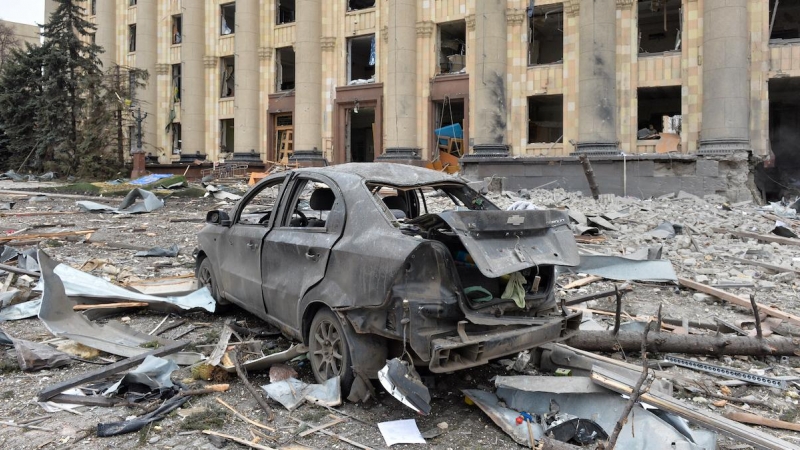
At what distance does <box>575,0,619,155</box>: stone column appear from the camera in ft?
65.1

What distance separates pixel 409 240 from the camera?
3613mm

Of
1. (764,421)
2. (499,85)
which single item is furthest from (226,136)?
(764,421)

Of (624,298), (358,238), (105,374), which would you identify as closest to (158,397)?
(105,374)

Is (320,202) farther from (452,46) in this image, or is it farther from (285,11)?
(285,11)

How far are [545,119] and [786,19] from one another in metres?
10.0

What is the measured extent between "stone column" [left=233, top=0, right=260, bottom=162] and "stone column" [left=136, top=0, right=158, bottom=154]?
8.02 meters

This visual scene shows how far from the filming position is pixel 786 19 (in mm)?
22109

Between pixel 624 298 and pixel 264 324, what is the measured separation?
4.42 m

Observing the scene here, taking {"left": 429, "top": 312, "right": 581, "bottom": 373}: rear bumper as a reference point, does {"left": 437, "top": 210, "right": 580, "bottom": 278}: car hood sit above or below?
above

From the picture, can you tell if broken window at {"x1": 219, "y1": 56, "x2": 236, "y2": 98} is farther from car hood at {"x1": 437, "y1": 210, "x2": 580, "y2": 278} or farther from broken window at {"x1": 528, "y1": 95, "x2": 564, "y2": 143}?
car hood at {"x1": 437, "y1": 210, "x2": 580, "y2": 278}

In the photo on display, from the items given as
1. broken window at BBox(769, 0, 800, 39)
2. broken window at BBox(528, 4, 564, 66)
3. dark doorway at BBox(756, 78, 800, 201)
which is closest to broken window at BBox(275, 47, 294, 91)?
broken window at BBox(528, 4, 564, 66)

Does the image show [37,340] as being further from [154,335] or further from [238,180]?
[238,180]

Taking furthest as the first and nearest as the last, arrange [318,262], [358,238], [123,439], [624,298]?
[624,298]
[318,262]
[358,238]
[123,439]

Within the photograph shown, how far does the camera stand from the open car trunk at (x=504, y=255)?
11.8ft
